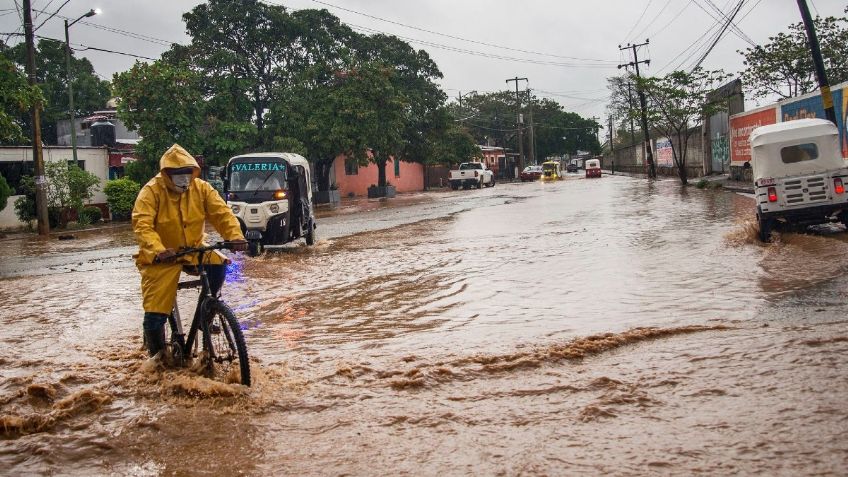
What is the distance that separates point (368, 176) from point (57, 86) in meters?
21.6

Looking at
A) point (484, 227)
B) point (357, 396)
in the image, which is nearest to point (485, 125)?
point (484, 227)

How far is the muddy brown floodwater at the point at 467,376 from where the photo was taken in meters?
4.24

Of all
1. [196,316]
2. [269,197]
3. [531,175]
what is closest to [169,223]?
[196,316]

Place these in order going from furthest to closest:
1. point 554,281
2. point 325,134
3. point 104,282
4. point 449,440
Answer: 1. point 325,134
2. point 104,282
3. point 554,281
4. point 449,440

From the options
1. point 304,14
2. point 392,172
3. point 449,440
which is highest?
point 304,14

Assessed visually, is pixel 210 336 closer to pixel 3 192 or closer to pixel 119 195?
pixel 3 192

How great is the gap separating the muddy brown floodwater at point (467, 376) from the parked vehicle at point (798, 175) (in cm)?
109

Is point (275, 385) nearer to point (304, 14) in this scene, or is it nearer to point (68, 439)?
point (68, 439)

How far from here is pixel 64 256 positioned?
1667 centimetres

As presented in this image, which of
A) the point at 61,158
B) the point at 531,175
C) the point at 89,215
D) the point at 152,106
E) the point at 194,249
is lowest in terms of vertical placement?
the point at 194,249

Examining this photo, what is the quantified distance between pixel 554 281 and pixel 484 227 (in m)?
9.34

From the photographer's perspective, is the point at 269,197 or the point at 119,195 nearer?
the point at 269,197

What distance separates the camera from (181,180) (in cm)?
573

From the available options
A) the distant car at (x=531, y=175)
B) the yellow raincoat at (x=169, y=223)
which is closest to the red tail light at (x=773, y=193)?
the yellow raincoat at (x=169, y=223)
